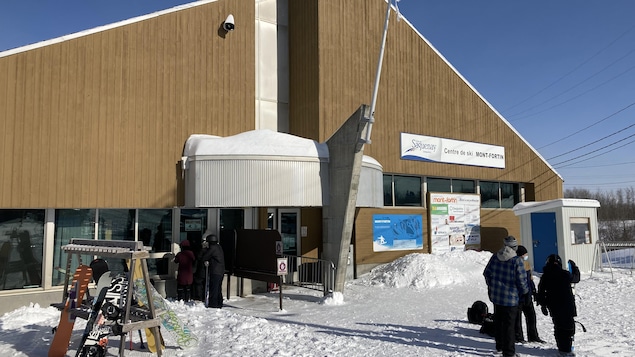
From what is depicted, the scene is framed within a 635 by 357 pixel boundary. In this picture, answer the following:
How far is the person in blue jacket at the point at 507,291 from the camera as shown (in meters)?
6.56

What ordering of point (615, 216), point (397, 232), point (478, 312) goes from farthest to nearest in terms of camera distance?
point (615, 216)
point (397, 232)
point (478, 312)

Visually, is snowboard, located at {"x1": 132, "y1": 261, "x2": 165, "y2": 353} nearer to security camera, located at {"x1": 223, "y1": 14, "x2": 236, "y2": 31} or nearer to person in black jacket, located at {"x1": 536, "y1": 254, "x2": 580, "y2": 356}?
person in black jacket, located at {"x1": 536, "y1": 254, "x2": 580, "y2": 356}

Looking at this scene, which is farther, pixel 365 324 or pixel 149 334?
pixel 365 324

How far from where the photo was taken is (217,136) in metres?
13.0

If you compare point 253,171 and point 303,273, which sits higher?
point 253,171

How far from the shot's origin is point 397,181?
1756 cm

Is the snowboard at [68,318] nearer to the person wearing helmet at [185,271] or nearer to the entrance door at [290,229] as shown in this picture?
the person wearing helmet at [185,271]

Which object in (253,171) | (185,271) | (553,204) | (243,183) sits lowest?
(185,271)

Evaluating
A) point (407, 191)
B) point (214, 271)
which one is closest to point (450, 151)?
point (407, 191)

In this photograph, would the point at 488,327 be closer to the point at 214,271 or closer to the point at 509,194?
the point at 214,271

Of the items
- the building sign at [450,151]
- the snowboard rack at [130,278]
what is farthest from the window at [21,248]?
the building sign at [450,151]

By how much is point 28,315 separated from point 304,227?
7860 mm

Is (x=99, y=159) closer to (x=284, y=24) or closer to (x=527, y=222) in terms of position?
(x=284, y=24)

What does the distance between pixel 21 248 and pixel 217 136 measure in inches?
217
